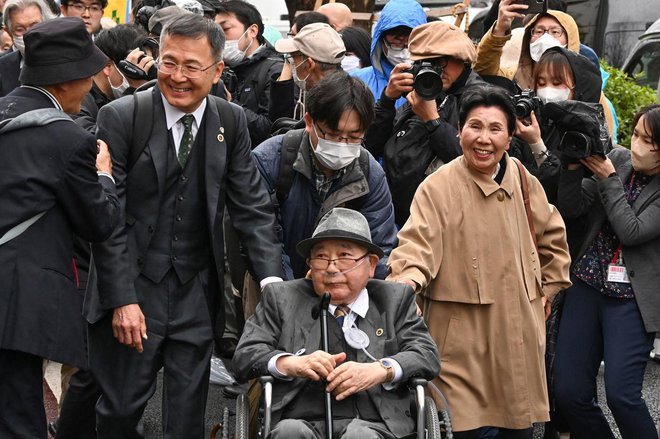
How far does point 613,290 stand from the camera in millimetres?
6465

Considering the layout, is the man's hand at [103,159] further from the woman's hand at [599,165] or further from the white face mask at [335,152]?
the woman's hand at [599,165]

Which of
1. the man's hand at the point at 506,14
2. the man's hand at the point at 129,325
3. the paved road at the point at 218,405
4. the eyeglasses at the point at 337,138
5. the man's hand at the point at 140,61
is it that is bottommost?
the paved road at the point at 218,405

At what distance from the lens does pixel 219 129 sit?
5.65 meters

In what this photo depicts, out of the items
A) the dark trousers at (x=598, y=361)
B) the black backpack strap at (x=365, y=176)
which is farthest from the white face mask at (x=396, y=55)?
the dark trousers at (x=598, y=361)

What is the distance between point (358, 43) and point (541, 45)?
180cm

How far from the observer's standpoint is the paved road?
7387 millimetres

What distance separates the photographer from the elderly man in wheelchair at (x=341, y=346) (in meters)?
4.95

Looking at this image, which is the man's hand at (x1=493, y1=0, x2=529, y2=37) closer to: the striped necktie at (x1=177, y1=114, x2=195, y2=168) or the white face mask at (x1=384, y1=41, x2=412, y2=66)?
the white face mask at (x1=384, y1=41, x2=412, y2=66)

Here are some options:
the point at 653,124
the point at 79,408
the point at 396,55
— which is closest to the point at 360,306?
the point at 79,408

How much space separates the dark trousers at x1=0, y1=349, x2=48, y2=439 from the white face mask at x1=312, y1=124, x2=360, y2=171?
1.73m

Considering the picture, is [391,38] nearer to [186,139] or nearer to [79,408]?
[186,139]

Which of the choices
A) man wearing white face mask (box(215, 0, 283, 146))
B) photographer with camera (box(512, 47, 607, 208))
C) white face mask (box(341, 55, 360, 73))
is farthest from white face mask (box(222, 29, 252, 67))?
photographer with camera (box(512, 47, 607, 208))

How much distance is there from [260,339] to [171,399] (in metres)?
0.69

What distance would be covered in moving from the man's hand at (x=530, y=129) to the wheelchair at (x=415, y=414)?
1.94m
